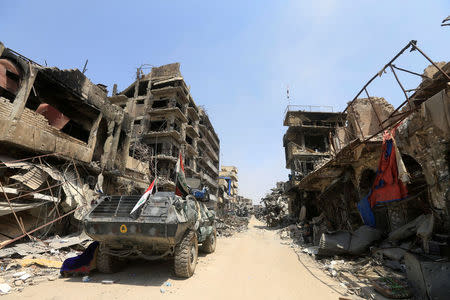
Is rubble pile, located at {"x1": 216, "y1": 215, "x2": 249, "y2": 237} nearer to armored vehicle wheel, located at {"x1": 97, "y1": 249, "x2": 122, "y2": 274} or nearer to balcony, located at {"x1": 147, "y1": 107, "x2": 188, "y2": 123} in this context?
Answer: armored vehicle wheel, located at {"x1": 97, "y1": 249, "x2": 122, "y2": 274}

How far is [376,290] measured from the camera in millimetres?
4293

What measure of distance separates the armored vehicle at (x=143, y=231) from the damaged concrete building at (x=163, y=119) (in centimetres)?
1545

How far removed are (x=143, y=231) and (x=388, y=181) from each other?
7127 mm

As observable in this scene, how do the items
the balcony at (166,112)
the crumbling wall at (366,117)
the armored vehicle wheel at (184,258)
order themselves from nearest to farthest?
1. the armored vehicle wheel at (184,258)
2. the crumbling wall at (366,117)
3. the balcony at (166,112)

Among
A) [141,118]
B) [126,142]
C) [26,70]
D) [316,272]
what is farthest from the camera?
[141,118]

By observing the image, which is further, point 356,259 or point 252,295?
point 356,259

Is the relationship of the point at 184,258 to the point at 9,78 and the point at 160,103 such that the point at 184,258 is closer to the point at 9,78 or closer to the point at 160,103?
the point at 9,78

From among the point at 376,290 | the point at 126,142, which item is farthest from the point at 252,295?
the point at 126,142

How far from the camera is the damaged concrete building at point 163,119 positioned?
2331 centimetres

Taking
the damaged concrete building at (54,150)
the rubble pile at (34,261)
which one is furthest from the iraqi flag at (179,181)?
the damaged concrete building at (54,150)

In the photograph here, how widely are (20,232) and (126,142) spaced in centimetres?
804

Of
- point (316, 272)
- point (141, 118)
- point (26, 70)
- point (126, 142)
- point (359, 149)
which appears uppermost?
point (141, 118)

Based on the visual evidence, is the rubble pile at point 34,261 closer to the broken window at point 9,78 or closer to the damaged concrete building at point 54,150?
the damaged concrete building at point 54,150

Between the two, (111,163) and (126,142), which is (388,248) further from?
(126,142)
